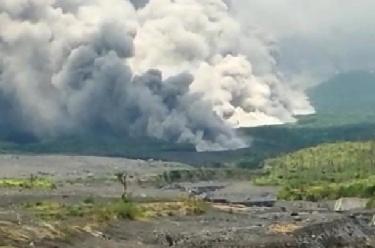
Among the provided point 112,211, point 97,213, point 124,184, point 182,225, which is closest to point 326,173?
point 124,184

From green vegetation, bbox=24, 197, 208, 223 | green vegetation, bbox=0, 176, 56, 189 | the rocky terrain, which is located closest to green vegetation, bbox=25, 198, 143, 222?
green vegetation, bbox=24, 197, 208, 223

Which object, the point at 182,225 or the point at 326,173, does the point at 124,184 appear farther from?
the point at 326,173

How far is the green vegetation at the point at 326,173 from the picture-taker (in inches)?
4706

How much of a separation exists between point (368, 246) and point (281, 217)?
2515 centimetres

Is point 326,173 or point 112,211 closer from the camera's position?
point 112,211

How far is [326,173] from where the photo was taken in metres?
157

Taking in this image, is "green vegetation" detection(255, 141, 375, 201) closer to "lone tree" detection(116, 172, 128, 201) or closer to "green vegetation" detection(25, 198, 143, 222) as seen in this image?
"lone tree" detection(116, 172, 128, 201)

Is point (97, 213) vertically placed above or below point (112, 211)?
below

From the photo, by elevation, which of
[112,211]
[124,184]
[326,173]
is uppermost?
[326,173]

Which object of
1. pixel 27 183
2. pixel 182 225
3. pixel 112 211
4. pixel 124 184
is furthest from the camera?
pixel 27 183

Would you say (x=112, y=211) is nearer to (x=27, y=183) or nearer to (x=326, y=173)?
(x=27, y=183)

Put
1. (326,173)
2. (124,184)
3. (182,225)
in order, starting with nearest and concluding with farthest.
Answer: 1. (182,225)
2. (124,184)
3. (326,173)

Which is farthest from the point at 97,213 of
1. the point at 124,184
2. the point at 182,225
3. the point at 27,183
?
the point at 27,183

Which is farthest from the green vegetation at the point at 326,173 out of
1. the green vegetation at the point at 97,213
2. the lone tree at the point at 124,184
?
the green vegetation at the point at 97,213
